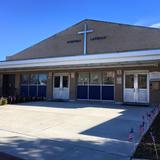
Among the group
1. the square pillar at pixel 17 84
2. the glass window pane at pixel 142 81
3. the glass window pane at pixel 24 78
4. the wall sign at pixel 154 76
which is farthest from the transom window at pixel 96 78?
the square pillar at pixel 17 84

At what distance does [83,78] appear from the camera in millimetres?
19906

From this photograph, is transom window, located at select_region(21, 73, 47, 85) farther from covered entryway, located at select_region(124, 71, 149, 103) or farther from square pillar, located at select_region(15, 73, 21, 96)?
covered entryway, located at select_region(124, 71, 149, 103)

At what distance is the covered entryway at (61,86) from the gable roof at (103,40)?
4825 mm

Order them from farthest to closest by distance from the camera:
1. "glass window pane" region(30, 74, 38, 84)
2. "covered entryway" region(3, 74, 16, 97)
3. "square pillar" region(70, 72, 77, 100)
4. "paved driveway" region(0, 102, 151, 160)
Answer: "covered entryway" region(3, 74, 16, 97), "glass window pane" region(30, 74, 38, 84), "square pillar" region(70, 72, 77, 100), "paved driveway" region(0, 102, 151, 160)

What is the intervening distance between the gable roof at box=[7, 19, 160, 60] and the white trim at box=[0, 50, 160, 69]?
4990 mm

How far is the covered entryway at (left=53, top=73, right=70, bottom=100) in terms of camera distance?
20638mm

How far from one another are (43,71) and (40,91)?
181 centimetres

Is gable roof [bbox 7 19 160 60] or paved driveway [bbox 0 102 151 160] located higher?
gable roof [bbox 7 19 160 60]

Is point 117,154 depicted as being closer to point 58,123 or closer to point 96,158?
point 96,158

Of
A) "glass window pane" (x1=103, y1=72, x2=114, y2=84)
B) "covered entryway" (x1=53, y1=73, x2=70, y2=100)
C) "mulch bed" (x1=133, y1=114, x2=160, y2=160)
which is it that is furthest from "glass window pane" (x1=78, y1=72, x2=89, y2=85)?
"mulch bed" (x1=133, y1=114, x2=160, y2=160)

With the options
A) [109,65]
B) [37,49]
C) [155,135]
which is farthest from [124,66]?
[37,49]

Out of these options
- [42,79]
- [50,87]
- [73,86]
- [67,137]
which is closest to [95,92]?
[73,86]

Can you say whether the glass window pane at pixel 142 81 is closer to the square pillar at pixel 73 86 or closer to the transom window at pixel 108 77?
the transom window at pixel 108 77

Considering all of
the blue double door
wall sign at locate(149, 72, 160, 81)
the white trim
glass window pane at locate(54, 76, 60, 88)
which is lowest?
the blue double door
